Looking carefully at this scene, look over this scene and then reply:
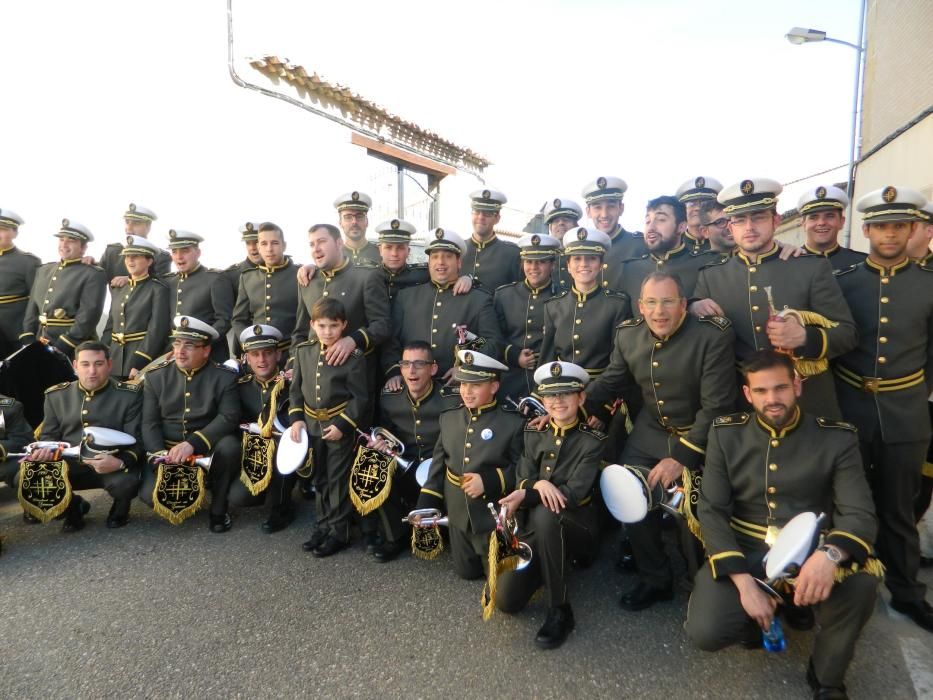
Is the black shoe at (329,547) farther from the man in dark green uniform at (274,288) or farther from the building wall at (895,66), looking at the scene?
the building wall at (895,66)

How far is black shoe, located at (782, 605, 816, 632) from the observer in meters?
2.84

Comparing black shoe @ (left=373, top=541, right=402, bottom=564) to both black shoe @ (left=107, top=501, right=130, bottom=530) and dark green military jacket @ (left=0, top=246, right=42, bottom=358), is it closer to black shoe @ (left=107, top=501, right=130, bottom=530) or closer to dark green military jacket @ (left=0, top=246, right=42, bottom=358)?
black shoe @ (left=107, top=501, right=130, bottom=530)

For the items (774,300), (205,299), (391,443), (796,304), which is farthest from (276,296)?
(796,304)

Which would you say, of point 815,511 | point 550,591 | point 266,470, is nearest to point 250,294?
point 266,470

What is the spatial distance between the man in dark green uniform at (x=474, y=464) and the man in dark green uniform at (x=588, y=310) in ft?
1.93

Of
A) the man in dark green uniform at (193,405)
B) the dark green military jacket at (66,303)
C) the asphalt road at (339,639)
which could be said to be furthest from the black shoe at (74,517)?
the dark green military jacket at (66,303)

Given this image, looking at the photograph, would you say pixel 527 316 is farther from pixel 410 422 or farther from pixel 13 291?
pixel 13 291

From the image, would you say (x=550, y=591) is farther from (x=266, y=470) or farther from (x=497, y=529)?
(x=266, y=470)

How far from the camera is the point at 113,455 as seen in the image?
4215 mm

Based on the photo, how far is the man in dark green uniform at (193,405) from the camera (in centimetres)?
437

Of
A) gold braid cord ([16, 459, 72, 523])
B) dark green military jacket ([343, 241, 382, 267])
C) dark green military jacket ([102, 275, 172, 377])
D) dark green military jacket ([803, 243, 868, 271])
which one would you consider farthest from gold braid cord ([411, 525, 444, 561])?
dark green military jacket ([102, 275, 172, 377])

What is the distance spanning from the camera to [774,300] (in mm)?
3127

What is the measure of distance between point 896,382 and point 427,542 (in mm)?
2750

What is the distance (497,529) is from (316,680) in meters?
1.08
